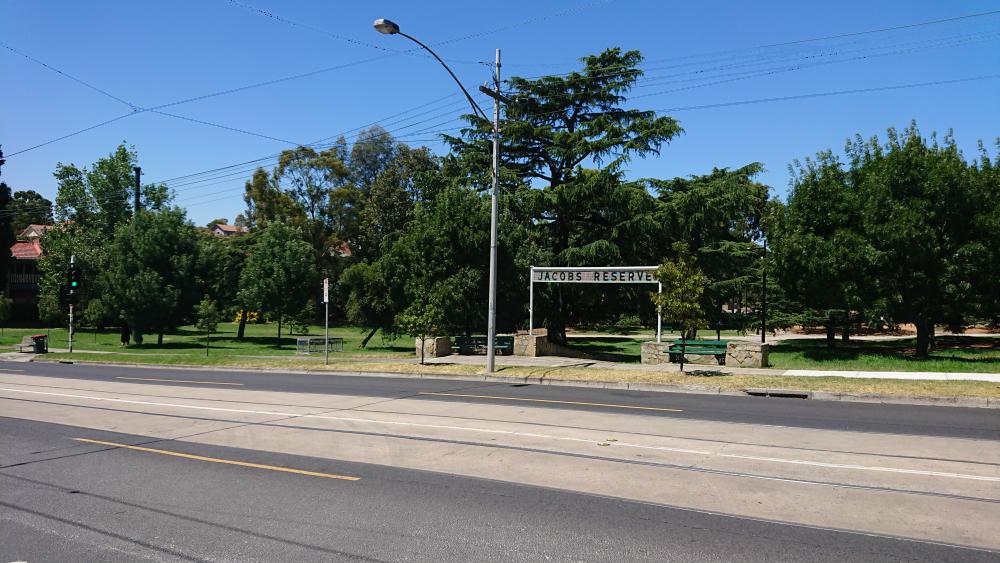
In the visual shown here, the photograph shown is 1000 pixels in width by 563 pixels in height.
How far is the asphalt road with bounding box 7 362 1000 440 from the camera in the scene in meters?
11.8

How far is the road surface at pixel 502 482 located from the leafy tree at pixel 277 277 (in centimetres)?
3173

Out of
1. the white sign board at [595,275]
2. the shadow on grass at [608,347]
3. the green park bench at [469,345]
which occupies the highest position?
the white sign board at [595,275]

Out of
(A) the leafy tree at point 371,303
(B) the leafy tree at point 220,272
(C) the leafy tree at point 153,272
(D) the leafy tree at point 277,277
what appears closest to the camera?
(A) the leafy tree at point 371,303

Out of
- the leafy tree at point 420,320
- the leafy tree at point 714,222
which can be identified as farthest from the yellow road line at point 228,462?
the leafy tree at point 714,222

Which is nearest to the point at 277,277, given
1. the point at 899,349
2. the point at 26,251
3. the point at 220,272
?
the point at 220,272

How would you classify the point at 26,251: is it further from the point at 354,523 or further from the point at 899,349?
the point at 354,523

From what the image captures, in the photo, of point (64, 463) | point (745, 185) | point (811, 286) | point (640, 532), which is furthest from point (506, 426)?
point (745, 185)

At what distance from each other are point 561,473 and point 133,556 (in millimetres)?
4638

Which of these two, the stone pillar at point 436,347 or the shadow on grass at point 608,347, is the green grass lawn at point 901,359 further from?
the stone pillar at point 436,347

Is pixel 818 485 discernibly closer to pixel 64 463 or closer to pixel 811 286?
pixel 64 463

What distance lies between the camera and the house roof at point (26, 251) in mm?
69625

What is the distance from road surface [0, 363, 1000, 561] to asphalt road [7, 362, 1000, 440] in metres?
0.12

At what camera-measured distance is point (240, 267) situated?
53.9 metres

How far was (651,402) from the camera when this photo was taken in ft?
48.5
